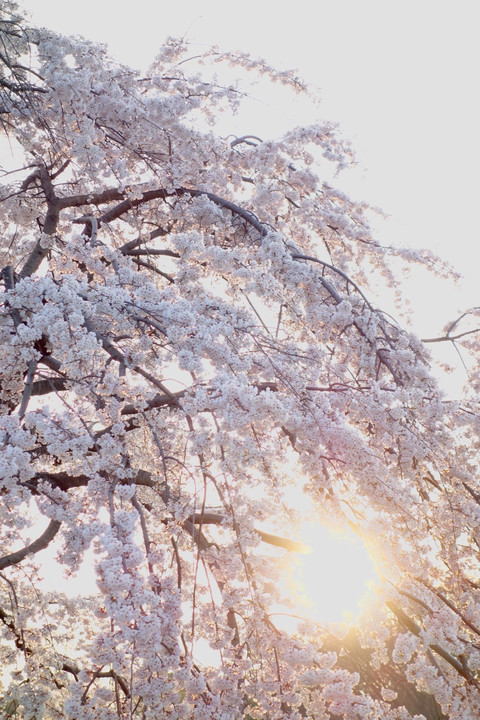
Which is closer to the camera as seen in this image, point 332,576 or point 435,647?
point 332,576

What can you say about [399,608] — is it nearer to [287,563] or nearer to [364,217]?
[287,563]

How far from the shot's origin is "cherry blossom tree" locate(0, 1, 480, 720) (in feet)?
7.48

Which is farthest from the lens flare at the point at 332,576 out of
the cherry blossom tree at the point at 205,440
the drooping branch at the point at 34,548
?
the drooping branch at the point at 34,548

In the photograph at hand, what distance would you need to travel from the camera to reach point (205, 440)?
8.06 feet

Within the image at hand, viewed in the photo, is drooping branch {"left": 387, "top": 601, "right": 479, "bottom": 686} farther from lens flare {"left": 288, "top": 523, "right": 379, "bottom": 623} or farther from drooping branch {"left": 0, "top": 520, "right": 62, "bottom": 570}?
drooping branch {"left": 0, "top": 520, "right": 62, "bottom": 570}

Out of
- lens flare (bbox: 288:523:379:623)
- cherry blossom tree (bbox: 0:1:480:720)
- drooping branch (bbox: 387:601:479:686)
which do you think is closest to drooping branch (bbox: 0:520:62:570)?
cherry blossom tree (bbox: 0:1:480:720)

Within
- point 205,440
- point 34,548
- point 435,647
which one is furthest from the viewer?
point 34,548

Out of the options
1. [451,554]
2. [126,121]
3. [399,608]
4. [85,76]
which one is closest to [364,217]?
[126,121]

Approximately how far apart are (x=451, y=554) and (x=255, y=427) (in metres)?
1.90

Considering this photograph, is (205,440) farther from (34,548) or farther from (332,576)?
(34,548)

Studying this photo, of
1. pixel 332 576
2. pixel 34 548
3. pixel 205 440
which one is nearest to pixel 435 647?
pixel 332 576

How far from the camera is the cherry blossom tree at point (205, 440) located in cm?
228

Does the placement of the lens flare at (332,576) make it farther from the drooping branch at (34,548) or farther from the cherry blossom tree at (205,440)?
the drooping branch at (34,548)

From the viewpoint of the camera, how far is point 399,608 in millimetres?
3090
